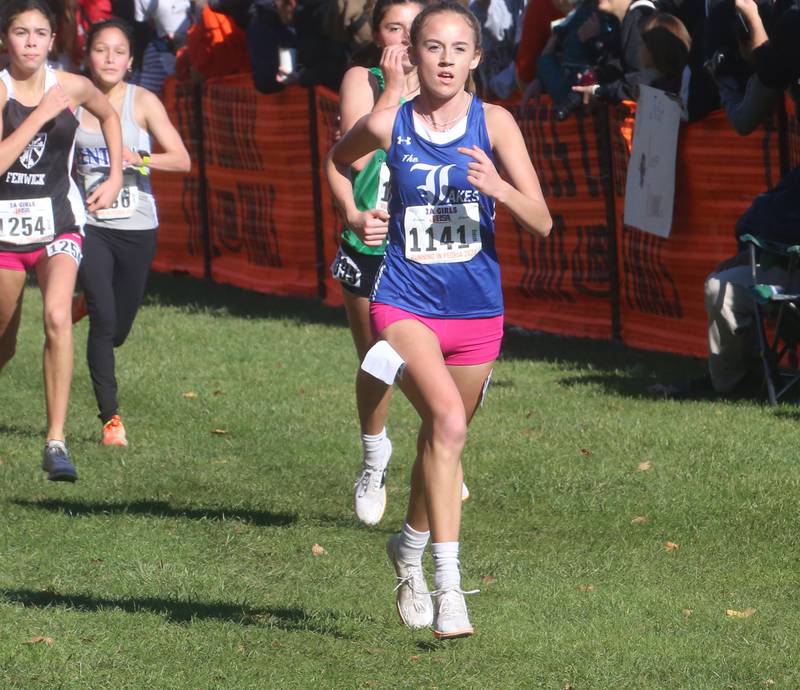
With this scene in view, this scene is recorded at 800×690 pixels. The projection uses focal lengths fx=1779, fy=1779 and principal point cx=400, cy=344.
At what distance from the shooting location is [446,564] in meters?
5.75

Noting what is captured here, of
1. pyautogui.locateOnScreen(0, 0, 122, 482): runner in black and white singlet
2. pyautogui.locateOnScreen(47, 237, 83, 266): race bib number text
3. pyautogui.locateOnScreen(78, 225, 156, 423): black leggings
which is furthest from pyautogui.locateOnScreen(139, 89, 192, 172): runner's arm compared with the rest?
pyautogui.locateOnScreen(47, 237, 83, 266): race bib number text

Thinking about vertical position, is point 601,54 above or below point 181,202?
above

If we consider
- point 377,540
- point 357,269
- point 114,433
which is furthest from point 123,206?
point 377,540

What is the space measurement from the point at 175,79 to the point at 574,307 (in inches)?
270

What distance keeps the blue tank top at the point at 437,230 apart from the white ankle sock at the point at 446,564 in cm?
80

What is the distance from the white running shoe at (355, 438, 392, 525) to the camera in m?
7.76

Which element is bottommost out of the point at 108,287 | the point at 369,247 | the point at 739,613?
the point at 739,613

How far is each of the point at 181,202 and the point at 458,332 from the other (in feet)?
42.5

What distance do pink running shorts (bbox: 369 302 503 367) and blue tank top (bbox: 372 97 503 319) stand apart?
3 centimetres

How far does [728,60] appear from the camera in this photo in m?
10.8

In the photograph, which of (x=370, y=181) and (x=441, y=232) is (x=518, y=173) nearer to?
(x=441, y=232)

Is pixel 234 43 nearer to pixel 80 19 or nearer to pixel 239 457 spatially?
pixel 80 19

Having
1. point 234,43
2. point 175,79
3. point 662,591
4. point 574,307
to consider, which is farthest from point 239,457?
point 175,79

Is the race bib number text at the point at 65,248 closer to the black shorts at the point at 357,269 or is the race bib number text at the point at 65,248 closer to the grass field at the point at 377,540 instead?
the grass field at the point at 377,540
